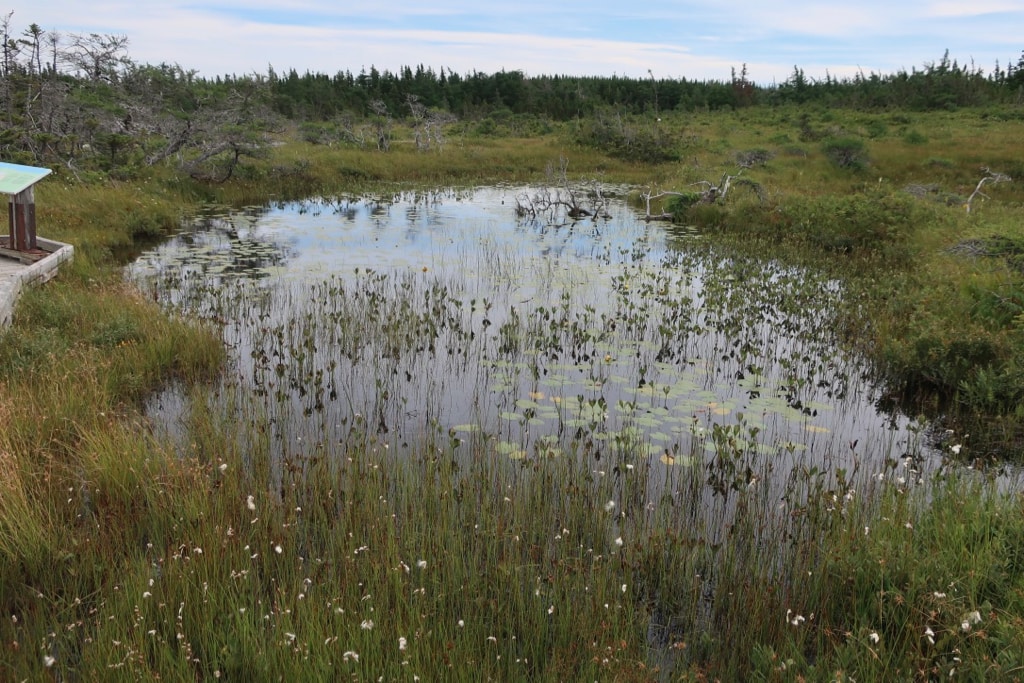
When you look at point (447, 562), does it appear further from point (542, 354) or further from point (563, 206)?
point (563, 206)

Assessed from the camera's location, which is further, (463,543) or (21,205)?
(21,205)

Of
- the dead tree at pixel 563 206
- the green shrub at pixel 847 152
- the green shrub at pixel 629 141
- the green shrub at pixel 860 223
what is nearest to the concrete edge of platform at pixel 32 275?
the dead tree at pixel 563 206

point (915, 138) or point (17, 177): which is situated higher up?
point (915, 138)

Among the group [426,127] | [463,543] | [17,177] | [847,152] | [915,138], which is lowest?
[463,543]

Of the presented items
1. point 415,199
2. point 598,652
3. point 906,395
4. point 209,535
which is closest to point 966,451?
point 906,395

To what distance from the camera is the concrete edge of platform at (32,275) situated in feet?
26.9

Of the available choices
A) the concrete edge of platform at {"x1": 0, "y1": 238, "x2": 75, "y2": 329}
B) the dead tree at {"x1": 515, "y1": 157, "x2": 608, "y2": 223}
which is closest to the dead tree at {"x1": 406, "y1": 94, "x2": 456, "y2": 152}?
the dead tree at {"x1": 515, "y1": 157, "x2": 608, "y2": 223}

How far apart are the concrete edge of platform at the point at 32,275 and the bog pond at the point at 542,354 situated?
1154 millimetres

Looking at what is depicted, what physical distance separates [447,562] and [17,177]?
9.44 meters

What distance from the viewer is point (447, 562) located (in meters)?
4.23

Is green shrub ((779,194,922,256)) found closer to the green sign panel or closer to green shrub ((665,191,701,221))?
green shrub ((665,191,701,221))

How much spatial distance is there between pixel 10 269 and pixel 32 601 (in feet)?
24.9

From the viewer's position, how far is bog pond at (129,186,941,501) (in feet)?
20.8

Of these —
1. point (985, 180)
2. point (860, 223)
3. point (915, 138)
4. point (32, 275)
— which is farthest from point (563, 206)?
point (915, 138)
